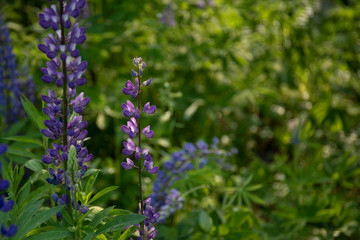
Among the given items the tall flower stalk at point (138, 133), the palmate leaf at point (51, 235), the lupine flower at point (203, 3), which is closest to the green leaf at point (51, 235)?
the palmate leaf at point (51, 235)

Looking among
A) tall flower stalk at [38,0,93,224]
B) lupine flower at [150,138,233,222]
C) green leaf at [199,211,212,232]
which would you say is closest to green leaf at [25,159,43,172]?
tall flower stalk at [38,0,93,224]

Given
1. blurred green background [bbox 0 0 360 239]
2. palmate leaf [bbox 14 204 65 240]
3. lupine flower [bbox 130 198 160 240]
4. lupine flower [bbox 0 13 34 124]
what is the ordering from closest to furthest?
palmate leaf [bbox 14 204 65 240] < lupine flower [bbox 130 198 160 240] < lupine flower [bbox 0 13 34 124] < blurred green background [bbox 0 0 360 239]

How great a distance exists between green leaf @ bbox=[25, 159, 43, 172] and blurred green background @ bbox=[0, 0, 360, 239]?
1028 millimetres

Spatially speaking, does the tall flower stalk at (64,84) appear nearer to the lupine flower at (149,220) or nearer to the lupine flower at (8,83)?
the lupine flower at (149,220)

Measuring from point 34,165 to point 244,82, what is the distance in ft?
7.32

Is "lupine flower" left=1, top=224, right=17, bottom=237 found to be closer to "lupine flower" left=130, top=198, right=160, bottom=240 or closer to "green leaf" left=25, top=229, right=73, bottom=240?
"green leaf" left=25, top=229, right=73, bottom=240

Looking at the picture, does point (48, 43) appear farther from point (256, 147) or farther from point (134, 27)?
point (256, 147)

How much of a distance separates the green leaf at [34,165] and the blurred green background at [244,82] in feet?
3.37

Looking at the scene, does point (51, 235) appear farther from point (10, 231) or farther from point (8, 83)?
point (8, 83)

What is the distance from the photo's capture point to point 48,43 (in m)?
1.13

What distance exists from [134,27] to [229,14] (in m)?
0.80

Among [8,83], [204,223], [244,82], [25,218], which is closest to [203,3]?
[244,82]

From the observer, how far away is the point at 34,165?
51.2 inches

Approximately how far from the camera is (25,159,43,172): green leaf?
1.28 m
